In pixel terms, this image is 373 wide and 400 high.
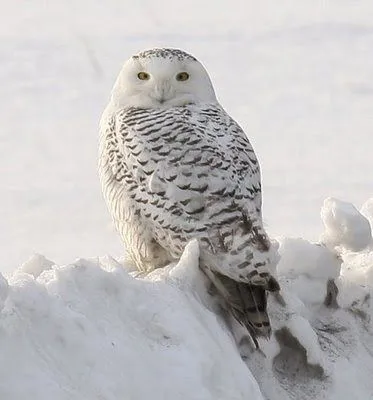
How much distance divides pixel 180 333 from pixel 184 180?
109cm

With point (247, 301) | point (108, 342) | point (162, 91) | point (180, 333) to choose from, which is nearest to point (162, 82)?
point (162, 91)

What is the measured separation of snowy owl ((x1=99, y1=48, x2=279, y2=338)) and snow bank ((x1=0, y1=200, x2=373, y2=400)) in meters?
0.15

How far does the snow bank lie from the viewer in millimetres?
4469

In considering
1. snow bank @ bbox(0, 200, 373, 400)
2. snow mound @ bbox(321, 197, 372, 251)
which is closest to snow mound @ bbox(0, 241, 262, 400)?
snow bank @ bbox(0, 200, 373, 400)

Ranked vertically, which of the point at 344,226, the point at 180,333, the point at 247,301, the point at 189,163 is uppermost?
the point at 189,163

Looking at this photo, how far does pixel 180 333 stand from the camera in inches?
199

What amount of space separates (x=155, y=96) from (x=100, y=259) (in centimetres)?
127

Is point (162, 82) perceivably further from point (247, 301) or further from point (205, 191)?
point (247, 301)

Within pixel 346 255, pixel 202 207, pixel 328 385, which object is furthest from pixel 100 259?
pixel 346 255

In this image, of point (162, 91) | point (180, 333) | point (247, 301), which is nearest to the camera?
point (180, 333)

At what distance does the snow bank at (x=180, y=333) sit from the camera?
4.47m

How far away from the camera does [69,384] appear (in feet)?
14.5

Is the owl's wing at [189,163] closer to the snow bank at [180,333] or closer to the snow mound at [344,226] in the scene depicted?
the snow bank at [180,333]

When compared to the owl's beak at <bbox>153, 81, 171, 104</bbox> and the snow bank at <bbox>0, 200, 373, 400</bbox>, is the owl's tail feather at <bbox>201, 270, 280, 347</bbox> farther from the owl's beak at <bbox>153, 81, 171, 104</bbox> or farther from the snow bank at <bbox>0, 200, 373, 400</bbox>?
the owl's beak at <bbox>153, 81, 171, 104</bbox>
